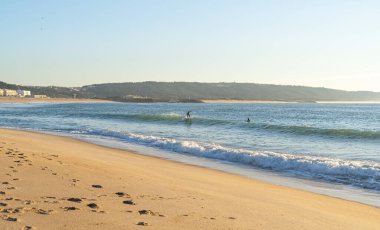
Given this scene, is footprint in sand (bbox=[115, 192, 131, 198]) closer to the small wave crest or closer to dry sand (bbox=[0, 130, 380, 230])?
dry sand (bbox=[0, 130, 380, 230])

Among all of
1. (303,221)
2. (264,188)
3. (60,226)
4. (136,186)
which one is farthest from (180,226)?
(264,188)

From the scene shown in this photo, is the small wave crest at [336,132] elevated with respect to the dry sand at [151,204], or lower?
lower

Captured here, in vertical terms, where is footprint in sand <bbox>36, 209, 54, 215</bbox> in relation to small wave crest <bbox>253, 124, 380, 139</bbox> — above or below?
above

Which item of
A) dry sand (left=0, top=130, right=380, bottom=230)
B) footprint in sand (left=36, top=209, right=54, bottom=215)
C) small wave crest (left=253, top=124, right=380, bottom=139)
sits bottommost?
small wave crest (left=253, top=124, right=380, bottom=139)

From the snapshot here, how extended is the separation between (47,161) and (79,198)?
17.1 feet

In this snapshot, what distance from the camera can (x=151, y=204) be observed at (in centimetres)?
736

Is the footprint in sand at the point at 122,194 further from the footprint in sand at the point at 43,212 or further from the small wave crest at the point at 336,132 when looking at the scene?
the small wave crest at the point at 336,132

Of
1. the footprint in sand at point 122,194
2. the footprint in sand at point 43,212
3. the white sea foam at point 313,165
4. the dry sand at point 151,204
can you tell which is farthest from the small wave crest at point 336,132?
the footprint in sand at point 43,212

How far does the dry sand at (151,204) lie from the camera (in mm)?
6164

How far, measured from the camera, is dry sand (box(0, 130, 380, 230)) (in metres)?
6.16

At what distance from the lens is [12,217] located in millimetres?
5859

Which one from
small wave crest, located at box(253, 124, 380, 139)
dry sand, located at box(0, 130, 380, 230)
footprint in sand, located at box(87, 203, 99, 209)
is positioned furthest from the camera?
small wave crest, located at box(253, 124, 380, 139)

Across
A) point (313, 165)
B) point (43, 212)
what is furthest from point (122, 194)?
point (313, 165)

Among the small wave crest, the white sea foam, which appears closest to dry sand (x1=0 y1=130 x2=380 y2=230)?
the white sea foam
